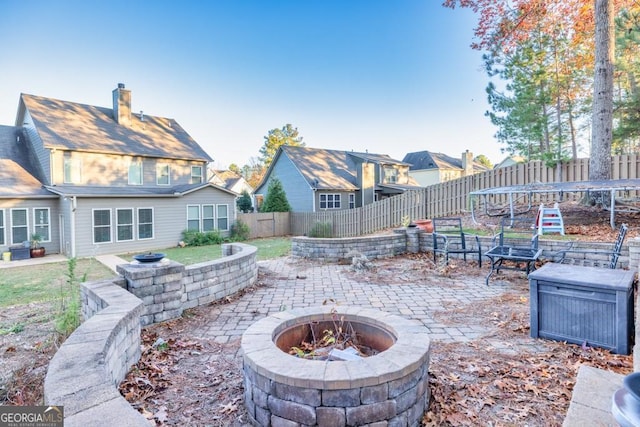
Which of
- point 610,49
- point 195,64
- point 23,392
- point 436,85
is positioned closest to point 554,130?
point 436,85

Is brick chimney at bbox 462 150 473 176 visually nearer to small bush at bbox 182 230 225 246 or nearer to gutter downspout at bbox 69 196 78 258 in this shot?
small bush at bbox 182 230 225 246

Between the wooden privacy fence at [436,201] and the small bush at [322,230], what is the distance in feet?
0.30

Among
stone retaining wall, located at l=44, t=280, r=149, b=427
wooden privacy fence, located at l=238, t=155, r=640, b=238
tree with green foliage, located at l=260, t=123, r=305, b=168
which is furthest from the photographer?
tree with green foliage, located at l=260, t=123, r=305, b=168

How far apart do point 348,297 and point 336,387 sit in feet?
11.8

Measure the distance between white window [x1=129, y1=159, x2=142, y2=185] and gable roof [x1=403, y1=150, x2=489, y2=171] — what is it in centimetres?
2423

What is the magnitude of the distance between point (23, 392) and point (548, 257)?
8.33 m

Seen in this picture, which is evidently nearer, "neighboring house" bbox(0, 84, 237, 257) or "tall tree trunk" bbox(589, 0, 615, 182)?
"tall tree trunk" bbox(589, 0, 615, 182)

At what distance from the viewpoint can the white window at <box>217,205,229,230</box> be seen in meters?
16.5

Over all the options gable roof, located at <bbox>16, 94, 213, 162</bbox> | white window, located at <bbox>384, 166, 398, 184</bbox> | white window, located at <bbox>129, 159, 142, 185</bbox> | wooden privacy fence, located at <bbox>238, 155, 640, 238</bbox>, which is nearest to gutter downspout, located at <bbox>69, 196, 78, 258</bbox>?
gable roof, located at <bbox>16, 94, 213, 162</bbox>

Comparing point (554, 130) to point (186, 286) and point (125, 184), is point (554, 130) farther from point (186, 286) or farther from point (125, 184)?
point (125, 184)

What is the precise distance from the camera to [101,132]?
14969mm

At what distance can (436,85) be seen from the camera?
17.5 m

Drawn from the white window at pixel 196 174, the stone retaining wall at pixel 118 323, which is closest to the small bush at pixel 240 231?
the white window at pixel 196 174

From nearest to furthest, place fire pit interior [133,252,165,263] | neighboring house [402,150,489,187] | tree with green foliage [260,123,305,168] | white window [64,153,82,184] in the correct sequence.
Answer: fire pit interior [133,252,165,263]
white window [64,153,82,184]
neighboring house [402,150,489,187]
tree with green foliage [260,123,305,168]
